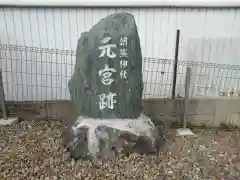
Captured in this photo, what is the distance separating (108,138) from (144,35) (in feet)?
7.99

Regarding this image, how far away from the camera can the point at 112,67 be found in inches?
163

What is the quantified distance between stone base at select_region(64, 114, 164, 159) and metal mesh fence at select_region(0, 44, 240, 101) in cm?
188

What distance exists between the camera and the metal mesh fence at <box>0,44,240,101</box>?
5.88 meters

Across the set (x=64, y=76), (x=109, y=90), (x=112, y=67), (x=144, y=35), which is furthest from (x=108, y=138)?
(x=144, y=35)

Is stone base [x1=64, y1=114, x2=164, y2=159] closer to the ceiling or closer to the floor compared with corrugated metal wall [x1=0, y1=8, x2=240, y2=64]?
closer to the floor

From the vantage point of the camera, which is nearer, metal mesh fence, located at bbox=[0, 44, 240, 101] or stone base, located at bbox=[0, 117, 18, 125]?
stone base, located at bbox=[0, 117, 18, 125]

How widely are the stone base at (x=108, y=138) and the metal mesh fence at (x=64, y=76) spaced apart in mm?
1877

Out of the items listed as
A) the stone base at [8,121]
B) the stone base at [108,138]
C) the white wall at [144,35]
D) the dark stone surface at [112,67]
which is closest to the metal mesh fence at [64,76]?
the white wall at [144,35]

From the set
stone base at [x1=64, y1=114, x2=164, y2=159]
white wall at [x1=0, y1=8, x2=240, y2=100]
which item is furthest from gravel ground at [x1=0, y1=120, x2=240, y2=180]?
white wall at [x1=0, y1=8, x2=240, y2=100]

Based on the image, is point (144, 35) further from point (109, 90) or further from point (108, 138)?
point (108, 138)

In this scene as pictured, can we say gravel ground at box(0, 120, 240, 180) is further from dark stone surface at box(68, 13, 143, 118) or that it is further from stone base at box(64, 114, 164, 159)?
dark stone surface at box(68, 13, 143, 118)

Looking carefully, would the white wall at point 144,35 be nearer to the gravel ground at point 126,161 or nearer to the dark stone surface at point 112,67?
the gravel ground at point 126,161

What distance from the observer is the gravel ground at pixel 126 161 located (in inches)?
155

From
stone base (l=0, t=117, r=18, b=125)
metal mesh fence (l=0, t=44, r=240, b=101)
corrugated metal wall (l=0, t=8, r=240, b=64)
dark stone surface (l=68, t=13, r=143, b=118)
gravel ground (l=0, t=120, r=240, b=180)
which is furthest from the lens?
metal mesh fence (l=0, t=44, r=240, b=101)
